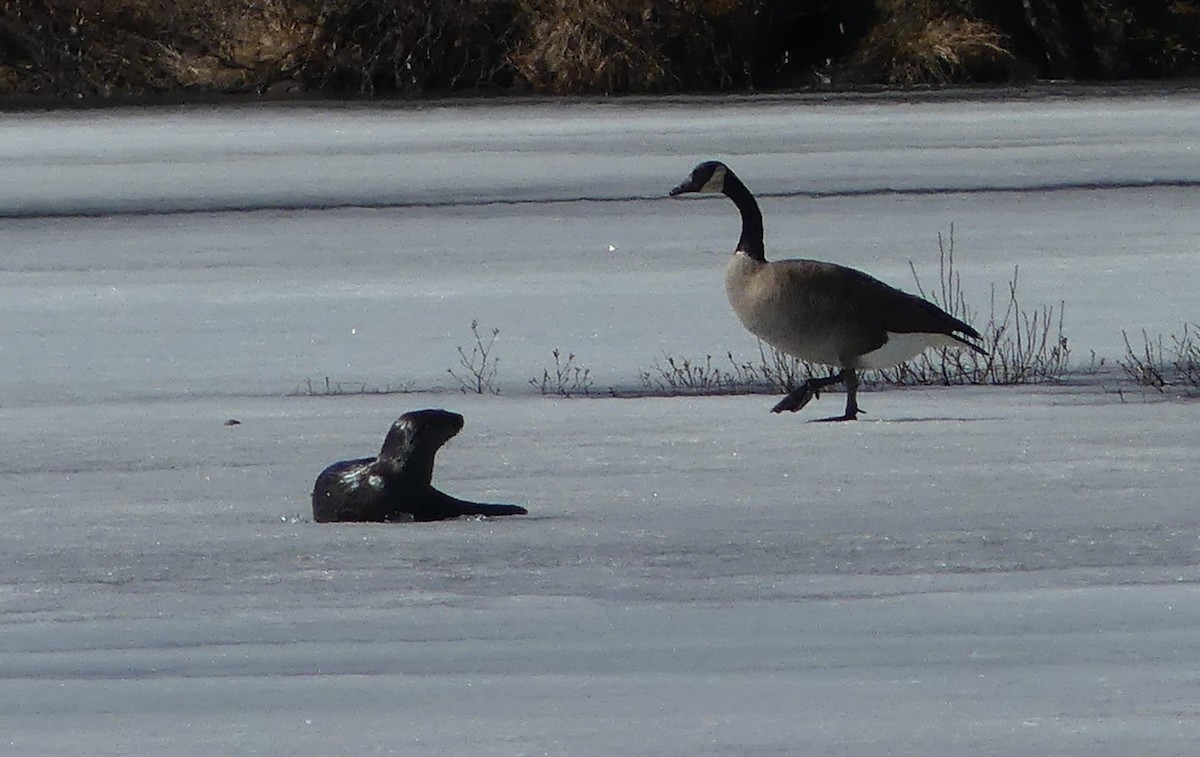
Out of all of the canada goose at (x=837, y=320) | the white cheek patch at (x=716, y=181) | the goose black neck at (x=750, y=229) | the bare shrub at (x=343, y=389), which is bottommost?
the bare shrub at (x=343, y=389)

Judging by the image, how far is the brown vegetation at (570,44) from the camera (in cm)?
2403

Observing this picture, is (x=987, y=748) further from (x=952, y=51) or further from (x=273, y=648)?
(x=952, y=51)

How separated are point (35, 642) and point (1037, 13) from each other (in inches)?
862

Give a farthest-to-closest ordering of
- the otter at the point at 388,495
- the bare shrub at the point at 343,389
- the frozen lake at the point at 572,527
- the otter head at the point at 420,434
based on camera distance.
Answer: the bare shrub at the point at 343,389 → the otter head at the point at 420,434 → the otter at the point at 388,495 → the frozen lake at the point at 572,527

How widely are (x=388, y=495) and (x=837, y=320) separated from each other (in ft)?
6.54

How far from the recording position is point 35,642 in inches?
160

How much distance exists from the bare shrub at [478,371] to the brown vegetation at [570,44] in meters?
14.4

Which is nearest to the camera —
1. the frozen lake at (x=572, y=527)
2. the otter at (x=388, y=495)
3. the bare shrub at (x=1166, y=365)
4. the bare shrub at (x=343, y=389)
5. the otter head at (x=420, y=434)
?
the frozen lake at (x=572, y=527)

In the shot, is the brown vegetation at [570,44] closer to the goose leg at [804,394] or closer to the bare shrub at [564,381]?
the bare shrub at [564,381]

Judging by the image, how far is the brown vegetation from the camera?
24031mm

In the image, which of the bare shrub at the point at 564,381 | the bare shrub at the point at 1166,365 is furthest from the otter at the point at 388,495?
the bare shrub at the point at 1166,365

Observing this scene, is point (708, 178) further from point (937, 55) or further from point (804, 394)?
point (937, 55)

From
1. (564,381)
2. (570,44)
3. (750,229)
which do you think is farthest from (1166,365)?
(570,44)

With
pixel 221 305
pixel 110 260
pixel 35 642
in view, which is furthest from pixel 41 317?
pixel 35 642
